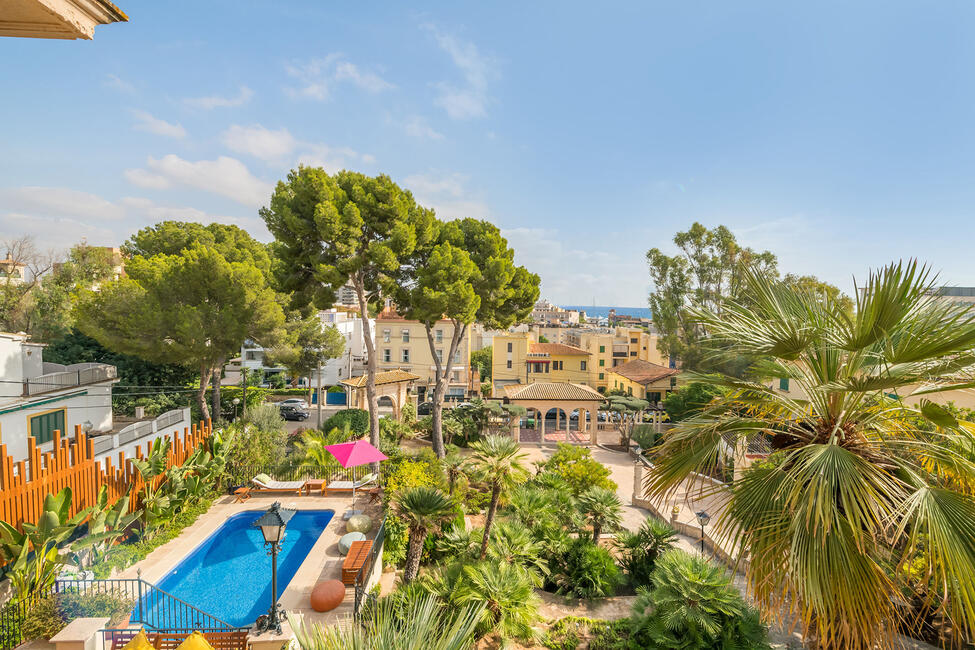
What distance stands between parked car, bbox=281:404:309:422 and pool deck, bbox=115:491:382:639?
15.2 m

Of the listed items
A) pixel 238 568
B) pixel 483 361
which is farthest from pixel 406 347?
pixel 238 568

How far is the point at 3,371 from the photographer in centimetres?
1268

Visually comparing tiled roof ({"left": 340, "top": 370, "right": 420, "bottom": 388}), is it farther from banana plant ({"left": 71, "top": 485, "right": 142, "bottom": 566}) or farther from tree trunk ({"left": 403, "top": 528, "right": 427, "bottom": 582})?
tree trunk ({"left": 403, "top": 528, "right": 427, "bottom": 582})

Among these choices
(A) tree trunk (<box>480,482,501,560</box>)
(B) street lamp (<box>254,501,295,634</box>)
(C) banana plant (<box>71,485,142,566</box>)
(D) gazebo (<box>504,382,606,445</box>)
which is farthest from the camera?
(D) gazebo (<box>504,382,606,445</box>)

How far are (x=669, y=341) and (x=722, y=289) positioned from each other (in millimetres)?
4386

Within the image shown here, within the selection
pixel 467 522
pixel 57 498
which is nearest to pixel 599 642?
pixel 467 522

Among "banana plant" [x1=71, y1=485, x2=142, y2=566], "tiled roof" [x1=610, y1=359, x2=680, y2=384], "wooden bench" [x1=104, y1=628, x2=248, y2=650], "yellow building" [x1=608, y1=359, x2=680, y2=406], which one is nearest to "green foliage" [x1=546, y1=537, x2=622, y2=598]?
"wooden bench" [x1=104, y1=628, x2=248, y2=650]

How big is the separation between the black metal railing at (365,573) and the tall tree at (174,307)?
11.9 metres

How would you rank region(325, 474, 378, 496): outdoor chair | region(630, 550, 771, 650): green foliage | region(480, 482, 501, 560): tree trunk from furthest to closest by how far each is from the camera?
1. region(325, 474, 378, 496): outdoor chair
2. region(480, 482, 501, 560): tree trunk
3. region(630, 550, 771, 650): green foliage

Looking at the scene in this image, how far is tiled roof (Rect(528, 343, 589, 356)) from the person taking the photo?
36.9 m

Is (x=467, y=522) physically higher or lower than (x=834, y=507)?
lower

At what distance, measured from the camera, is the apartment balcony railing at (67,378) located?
13.3 metres

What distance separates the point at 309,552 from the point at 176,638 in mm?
4091

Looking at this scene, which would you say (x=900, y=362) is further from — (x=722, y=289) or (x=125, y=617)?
(x=722, y=289)
